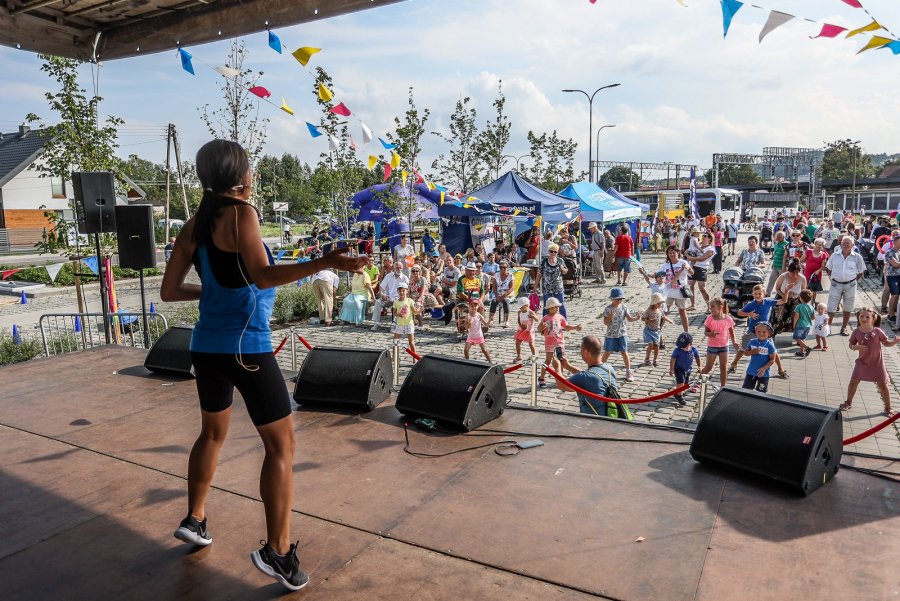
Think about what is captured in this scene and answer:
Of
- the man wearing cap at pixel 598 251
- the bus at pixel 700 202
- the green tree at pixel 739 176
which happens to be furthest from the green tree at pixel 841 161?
the man wearing cap at pixel 598 251

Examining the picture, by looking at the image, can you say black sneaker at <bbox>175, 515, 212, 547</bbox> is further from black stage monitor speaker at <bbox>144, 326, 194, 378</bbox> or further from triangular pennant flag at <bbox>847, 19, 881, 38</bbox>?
triangular pennant flag at <bbox>847, 19, 881, 38</bbox>

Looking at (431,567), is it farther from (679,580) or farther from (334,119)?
(334,119)

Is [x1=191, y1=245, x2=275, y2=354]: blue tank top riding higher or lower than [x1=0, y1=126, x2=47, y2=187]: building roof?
lower

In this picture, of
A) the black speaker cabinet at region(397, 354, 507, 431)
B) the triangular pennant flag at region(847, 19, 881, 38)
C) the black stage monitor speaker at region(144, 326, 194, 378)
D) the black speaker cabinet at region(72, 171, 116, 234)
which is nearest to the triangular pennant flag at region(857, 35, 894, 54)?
the triangular pennant flag at region(847, 19, 881, 38)

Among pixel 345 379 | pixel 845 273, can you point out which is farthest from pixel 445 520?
pixel 845 273

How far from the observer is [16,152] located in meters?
45.9

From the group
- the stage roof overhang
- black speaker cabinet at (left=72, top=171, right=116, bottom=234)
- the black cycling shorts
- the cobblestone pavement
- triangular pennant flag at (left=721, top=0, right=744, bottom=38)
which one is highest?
the stage roof overhang

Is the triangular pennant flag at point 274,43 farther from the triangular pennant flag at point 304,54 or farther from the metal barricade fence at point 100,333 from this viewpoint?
the metal barricade fence at point 100,333

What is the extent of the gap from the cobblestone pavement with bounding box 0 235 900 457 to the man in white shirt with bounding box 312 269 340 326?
36cm

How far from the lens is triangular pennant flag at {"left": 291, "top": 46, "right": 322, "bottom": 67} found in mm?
6357

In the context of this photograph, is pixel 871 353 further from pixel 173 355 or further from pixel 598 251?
pixel 598 251

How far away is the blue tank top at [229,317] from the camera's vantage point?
266 centimetres

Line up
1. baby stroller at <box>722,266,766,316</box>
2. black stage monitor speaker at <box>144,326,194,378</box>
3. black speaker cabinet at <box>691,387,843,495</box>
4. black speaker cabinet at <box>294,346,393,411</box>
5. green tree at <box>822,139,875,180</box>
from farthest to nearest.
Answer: green tree at <box>822,139,875,180</box> → baby stroller at <box>722,266,766,316</box> → black stage monitor speaker at <box>144,326,194,378</box> → black speaker cabinet at <box>294,346,393,411</box> → black speaker cabinet at <box>691,387,843,495</box>

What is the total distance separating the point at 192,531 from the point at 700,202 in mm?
45068
